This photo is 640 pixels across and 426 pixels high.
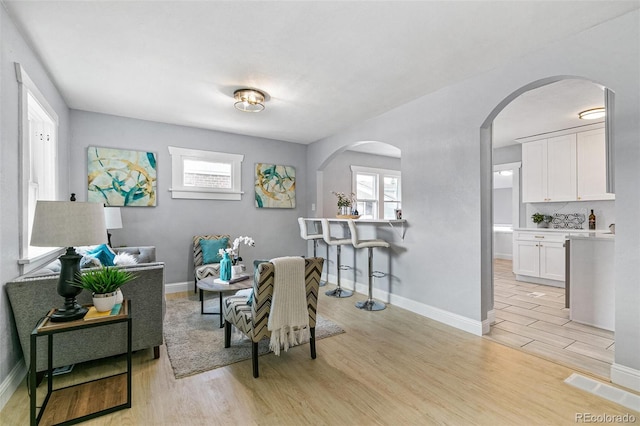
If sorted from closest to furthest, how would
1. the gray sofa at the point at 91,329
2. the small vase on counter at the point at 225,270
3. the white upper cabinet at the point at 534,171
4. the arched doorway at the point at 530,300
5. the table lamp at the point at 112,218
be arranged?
the gray sofa at the point at 91,329, the arched doorway at the point at 530,300, the small vase on counter at the point at 225,270, the table lamp at the point at 112,218, the white upper cabinet at the point at 534,171

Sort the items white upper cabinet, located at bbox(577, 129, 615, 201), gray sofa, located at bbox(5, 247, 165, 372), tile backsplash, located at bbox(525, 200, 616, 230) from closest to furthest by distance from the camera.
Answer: gray sofa, located at bbox(5, 247, 165, 372) → white upper cabinet, located at bbox(577, 129, 615, 201) → tile backsplash, located at bbox(525, 200, 616, 230)

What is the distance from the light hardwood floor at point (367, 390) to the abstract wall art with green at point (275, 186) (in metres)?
3.23

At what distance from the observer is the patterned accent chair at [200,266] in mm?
4152

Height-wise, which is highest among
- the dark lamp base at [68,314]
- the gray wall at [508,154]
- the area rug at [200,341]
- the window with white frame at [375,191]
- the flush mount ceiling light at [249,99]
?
the flush mount ceiling light at [249,99]

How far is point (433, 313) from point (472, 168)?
5.50ft

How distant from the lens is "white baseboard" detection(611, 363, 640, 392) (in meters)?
2.06

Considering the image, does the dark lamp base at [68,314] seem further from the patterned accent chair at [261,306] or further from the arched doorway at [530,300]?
the arched doorway at [530,300]

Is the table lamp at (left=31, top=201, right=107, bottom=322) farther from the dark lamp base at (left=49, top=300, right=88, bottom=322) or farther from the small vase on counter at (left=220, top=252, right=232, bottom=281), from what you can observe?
the small vase on counter at (left=220, top=252, right=232, bottom=281)

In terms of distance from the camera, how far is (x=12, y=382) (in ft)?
6.56

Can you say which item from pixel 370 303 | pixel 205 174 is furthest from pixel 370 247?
pixel 205 174

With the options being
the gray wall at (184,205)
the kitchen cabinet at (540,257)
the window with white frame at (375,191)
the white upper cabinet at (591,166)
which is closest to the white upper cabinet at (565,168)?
the white upper cabinet at (591,166)

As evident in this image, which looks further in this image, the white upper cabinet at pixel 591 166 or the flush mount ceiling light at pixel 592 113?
the white upper cabinet at pixel 591 166

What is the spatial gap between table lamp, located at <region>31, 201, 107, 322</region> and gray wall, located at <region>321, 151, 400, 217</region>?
14.4 feet

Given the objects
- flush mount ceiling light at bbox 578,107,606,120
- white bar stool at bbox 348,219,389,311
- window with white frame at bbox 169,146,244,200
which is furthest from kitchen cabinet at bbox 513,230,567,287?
window with white frame at bbox 169,146,244,200
